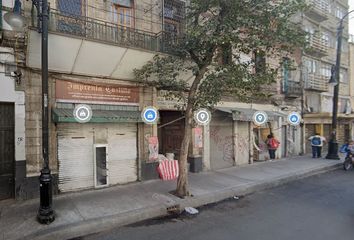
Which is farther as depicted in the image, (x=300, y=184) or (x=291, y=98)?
(x=291, y=98)

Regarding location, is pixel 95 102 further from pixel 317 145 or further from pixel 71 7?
pixel 317 145

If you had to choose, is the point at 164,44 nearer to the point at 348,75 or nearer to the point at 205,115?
the point at 205,115

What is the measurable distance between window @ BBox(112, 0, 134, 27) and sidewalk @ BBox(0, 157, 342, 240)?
571 centimetres

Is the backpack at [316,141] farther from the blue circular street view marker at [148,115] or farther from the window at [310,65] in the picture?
the blue circular street view marker at [148,115]

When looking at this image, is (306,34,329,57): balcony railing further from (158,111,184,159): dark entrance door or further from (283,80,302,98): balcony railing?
(158,111,184,159): dark entrance door

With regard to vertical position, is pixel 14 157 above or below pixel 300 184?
above

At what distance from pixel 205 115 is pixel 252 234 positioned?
15.2ft

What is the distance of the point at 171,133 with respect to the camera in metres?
12.0

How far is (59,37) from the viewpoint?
695cm

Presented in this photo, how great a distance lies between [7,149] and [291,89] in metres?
15.1

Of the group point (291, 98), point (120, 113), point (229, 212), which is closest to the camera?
point (229, 212)

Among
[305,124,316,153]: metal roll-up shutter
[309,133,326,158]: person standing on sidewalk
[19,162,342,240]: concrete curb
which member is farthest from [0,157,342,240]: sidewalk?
[305,124,316,153]: metal roll-up shutter

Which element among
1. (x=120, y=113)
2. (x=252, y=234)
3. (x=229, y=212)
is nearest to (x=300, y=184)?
(x=229, y=212)

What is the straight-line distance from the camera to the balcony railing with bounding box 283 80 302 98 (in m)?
16.1
